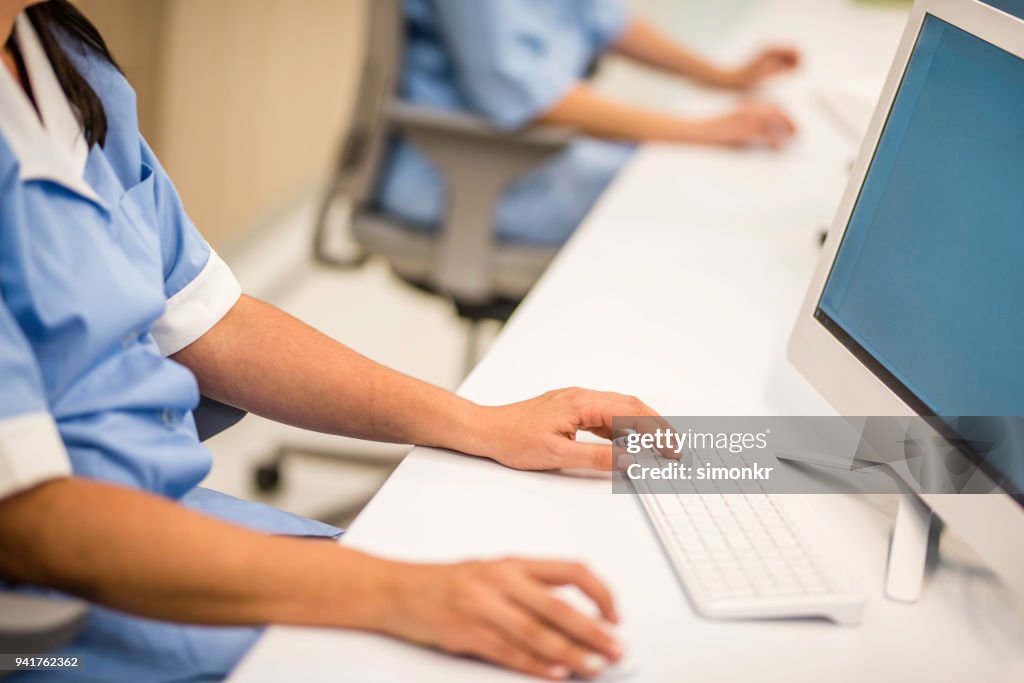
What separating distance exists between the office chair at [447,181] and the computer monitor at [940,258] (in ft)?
2.40

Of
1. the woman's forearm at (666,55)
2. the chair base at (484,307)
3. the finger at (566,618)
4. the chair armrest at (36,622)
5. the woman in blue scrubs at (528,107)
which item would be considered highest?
the woman's forearm at (666,55)

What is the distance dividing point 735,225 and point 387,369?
708mm

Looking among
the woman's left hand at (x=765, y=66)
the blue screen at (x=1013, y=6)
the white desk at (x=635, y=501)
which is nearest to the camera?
the white desk at (x=635, y=501)

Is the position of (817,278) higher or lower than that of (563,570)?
higher

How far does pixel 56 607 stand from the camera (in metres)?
0.56

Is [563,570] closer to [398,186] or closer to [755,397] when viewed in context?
[755,397]

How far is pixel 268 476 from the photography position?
1845 millimetres

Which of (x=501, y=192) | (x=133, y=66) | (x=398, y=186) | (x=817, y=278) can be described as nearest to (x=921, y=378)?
(x=817, y=278)

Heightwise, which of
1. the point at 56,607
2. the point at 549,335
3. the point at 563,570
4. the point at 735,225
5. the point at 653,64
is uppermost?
the point at 653,64

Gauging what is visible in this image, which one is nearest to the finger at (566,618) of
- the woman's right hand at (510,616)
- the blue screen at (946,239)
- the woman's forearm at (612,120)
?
the woman's right hand at (510,616)

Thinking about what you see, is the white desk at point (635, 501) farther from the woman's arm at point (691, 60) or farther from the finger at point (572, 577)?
the woman's arm at point (691, 60)

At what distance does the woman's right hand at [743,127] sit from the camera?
1.72 metres

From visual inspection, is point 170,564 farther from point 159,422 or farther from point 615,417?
point 615,417

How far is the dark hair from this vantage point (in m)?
0.76
